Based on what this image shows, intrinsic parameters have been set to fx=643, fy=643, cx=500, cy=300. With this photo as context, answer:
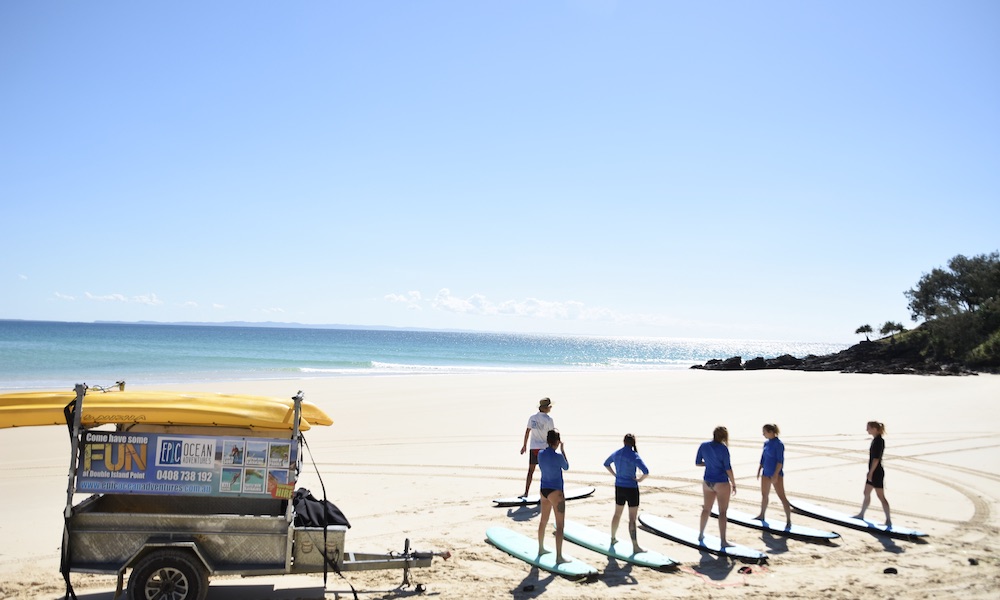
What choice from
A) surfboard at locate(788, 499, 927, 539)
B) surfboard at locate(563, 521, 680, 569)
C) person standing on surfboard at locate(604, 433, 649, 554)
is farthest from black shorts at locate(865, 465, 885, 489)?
person standing on surfboard at locate(604, 433, 649, 554)

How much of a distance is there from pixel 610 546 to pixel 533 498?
251cm

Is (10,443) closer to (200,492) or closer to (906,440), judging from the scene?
(200,492)

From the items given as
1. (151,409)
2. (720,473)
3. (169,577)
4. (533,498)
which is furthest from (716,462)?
(151,409)

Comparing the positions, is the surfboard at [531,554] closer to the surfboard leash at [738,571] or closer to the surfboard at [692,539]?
the surfboard leash at [738,571]

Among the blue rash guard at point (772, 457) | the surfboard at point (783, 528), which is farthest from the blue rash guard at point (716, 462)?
the surfboard at point (783, 528)

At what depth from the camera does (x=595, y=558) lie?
25.7 feet

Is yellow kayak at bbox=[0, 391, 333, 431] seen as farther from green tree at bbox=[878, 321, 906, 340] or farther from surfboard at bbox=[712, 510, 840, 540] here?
green tree at bbox=[878, 321, 906, 340]

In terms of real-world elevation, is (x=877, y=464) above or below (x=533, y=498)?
above

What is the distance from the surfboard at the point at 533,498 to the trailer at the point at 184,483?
388 cm

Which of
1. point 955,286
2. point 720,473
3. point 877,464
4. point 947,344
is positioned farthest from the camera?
point 955,286

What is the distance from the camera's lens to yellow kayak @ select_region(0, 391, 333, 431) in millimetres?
5629

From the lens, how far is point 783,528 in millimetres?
8836

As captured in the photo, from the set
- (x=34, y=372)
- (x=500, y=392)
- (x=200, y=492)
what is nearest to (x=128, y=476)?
(x=200, y=492)

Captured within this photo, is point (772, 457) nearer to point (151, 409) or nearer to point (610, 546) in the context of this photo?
point (610, 546)
